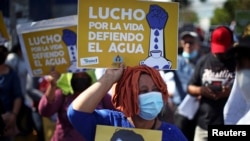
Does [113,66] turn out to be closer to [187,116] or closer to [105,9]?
[105,9]

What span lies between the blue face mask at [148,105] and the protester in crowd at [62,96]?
1.71 metres

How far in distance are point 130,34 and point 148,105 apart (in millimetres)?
602

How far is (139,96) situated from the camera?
11.4 feet

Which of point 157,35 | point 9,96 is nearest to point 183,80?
point 9,96

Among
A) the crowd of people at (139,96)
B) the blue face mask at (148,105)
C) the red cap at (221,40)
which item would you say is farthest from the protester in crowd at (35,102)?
the blue face mask at (148,105)

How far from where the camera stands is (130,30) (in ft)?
12.8

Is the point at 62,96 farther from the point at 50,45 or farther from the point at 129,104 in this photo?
the point at 129,104

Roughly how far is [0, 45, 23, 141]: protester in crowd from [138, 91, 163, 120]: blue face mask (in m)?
2.87

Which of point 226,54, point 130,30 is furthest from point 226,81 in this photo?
point 130,30

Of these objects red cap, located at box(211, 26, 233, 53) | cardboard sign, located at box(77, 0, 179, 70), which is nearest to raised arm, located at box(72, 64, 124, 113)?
cardboard sign, located at box(77, 0, 179, 70)

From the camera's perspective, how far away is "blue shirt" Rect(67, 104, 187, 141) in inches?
137

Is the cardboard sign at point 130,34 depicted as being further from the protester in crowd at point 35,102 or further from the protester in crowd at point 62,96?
the protester in crowd at point 35,102

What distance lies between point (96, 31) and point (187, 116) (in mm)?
3052

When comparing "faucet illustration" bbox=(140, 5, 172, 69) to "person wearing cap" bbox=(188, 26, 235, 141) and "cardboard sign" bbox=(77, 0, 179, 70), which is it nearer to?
"cardboard sign" bbox=(77, 0, 179, 70)
